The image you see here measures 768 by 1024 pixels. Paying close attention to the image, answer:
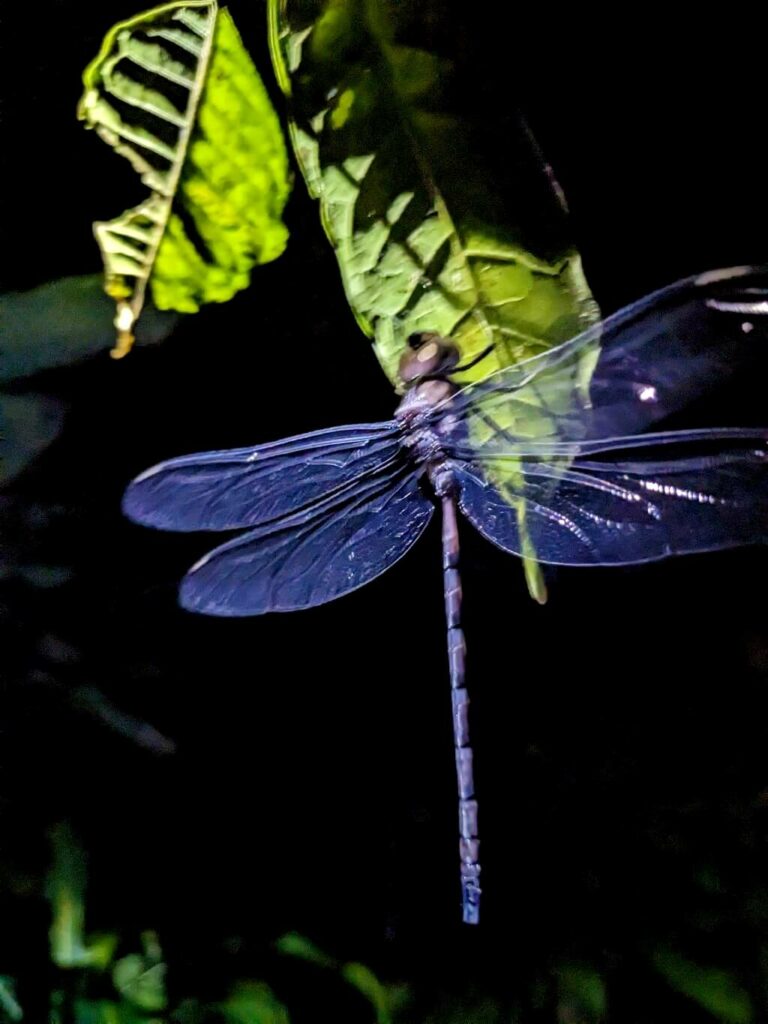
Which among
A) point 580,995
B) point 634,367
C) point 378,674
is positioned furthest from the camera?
point 378,674

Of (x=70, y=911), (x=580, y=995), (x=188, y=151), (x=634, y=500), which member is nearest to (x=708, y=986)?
(x=580, y=995)

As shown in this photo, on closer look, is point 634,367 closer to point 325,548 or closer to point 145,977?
point 325,548

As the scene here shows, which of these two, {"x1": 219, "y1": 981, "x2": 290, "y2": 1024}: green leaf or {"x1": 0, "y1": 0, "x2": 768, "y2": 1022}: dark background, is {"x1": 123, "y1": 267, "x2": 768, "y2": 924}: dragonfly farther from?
{"x1": 219, "y1": 981, "x2": 290, "y2": 1024}: green leaf

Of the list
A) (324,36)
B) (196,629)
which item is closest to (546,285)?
(324,36)

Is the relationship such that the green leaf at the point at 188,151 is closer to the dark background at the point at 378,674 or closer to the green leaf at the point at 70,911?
the dark background at the point at 378,674

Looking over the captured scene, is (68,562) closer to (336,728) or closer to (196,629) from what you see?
(196,629)

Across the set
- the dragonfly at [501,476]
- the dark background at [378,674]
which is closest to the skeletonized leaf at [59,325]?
the dark background at [378,674]
